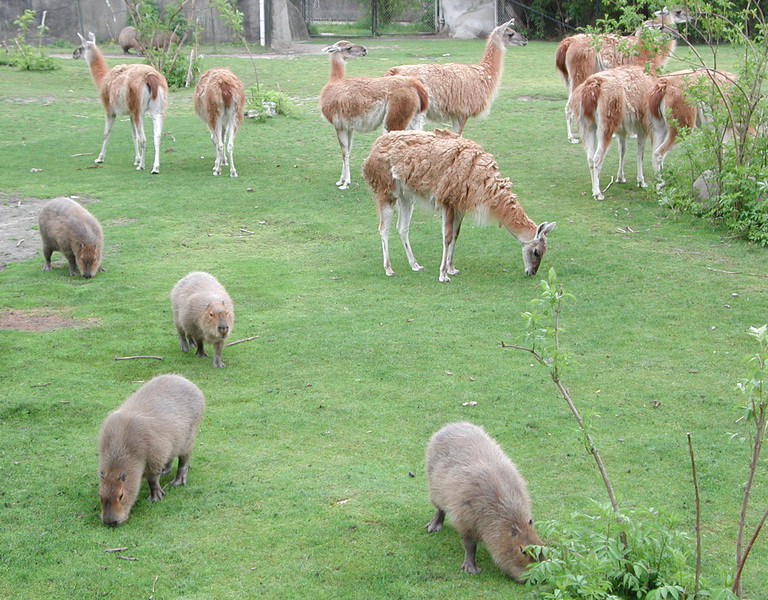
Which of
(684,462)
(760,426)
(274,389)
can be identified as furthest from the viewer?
(274,389)

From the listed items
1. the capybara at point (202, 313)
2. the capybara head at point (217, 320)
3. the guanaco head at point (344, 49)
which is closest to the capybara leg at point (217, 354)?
the capybara at point (202, 313)

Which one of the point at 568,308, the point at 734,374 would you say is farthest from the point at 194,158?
the point at 734,374

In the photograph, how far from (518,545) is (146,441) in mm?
2210

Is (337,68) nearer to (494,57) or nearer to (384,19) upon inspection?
(494,57)

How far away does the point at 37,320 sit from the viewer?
8.12m

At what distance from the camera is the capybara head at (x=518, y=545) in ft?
13.8

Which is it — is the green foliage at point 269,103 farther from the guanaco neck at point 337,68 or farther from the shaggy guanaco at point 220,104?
the guanaco neck at point 337,68

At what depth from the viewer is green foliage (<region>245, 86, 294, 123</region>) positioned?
59.6 feet

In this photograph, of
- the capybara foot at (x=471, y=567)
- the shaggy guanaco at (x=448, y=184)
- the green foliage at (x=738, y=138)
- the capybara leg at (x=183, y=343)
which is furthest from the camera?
the green foliage at (x=738, y=138)

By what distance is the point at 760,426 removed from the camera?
11.8ft

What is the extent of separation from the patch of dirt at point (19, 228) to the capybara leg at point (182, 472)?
555 centimetres

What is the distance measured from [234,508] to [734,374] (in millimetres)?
4197

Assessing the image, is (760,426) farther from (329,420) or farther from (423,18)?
(423,18)

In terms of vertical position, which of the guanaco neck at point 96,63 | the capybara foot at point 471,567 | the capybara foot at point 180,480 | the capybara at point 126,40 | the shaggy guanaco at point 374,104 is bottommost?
the capybara foot at point 180,480
